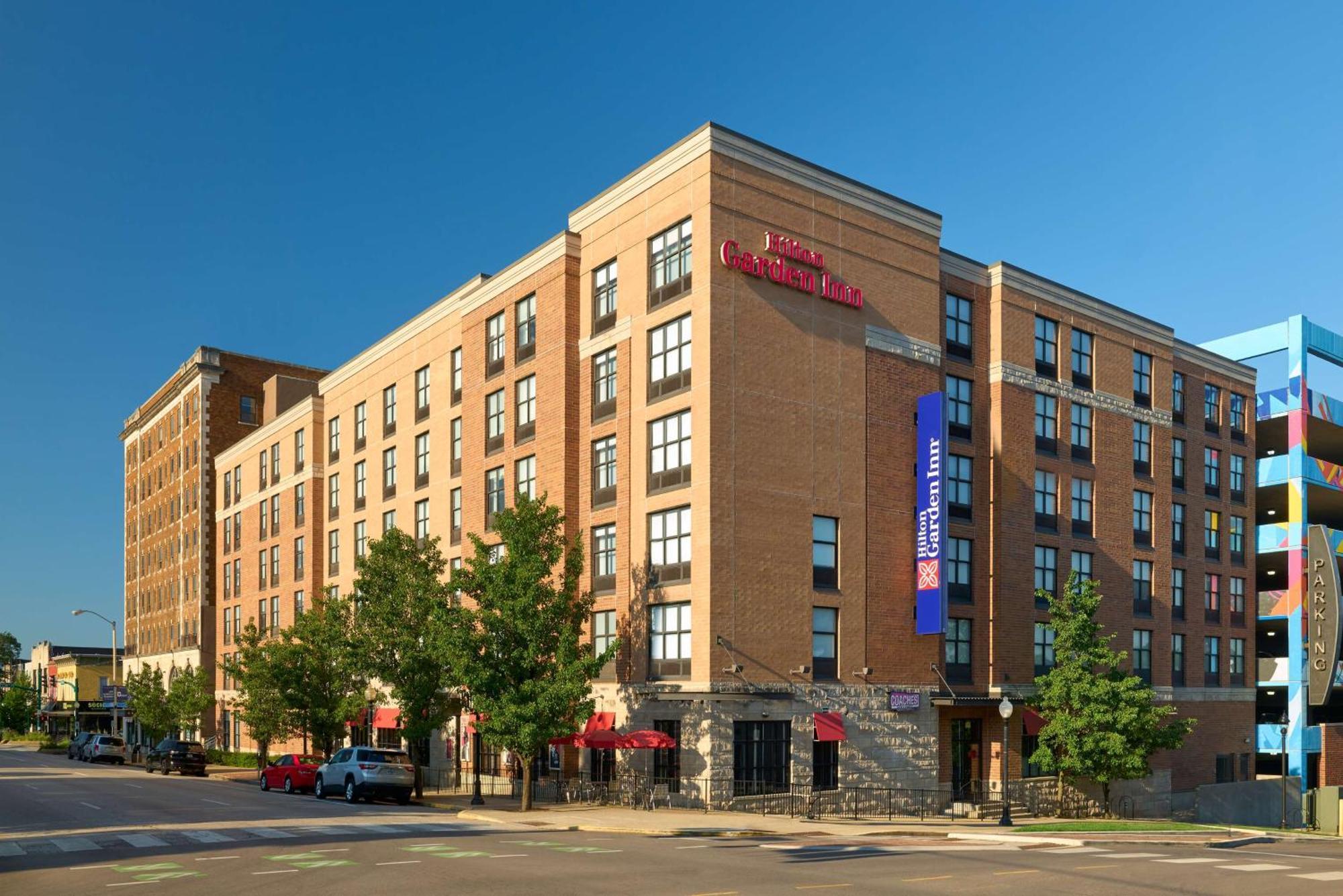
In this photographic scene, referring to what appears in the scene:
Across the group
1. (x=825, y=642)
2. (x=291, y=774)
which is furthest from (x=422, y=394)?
(x=825, y=642)

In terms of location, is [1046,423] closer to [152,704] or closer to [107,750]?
[152,704]

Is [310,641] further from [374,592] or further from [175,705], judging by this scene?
[175,705]

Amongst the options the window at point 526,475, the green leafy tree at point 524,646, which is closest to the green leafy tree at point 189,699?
the window at point 526,475

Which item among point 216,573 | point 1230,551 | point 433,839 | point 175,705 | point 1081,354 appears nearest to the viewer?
point 433,839

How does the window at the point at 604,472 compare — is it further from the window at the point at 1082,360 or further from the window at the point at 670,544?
the window at the point at 1082,360

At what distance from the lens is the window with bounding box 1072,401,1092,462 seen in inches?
1980

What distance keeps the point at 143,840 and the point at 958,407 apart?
3189 centimetres

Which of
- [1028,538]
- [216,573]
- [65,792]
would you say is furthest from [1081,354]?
[216,573]

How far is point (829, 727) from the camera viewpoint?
38312 mm

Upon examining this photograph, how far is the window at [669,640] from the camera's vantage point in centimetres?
3788

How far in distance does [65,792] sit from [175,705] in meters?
30.0

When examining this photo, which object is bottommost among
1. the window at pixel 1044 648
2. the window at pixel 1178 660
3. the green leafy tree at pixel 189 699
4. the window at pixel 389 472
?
the green leafy tree at pixel 189 699

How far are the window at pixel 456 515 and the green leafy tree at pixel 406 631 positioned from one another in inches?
301

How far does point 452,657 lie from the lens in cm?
3591
